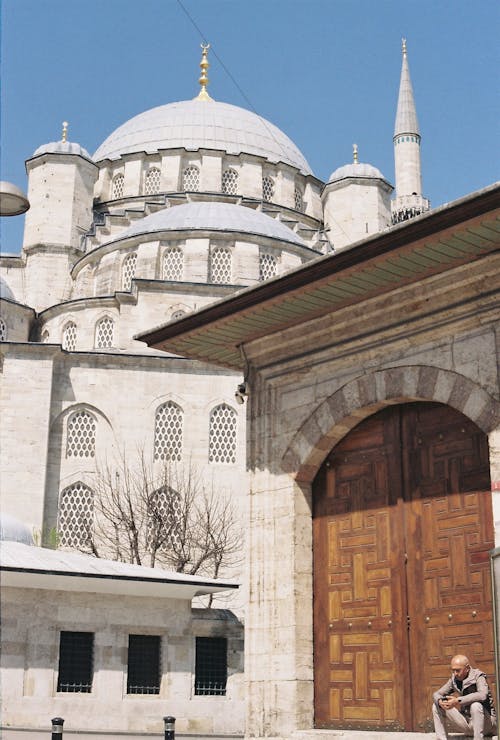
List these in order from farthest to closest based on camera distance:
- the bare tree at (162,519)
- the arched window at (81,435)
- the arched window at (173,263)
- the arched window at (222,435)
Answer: the arched window at (173,263), the arched window at (222,435), the arched window at (81,435), the bare tree at (162,519)

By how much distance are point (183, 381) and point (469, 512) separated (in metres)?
20.5

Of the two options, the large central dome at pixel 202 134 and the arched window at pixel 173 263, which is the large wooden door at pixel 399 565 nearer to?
the arched window at pixel 173 263

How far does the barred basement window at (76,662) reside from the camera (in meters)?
14.2

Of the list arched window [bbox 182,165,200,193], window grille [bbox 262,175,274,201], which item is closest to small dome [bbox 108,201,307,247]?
arched window [bbox 182,165,200,193]

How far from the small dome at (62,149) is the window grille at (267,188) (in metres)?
6.85

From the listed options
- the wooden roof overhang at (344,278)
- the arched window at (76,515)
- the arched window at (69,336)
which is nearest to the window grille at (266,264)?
the arched window at (69,336)

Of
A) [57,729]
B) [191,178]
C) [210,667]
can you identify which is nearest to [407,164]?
[191,178]

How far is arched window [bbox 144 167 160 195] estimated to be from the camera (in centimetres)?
4078

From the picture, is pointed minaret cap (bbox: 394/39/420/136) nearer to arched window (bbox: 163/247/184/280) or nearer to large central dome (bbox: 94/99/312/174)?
large central dome (bbox: 94/99/312/174)

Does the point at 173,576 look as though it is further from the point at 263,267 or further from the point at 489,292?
the point at 263,267

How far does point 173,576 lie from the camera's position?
1479 cm

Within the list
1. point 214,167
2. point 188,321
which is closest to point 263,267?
point 214,167

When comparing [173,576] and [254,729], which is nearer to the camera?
[254,729]

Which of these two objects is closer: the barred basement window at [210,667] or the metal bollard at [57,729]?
the metal bollard at [57,729]
